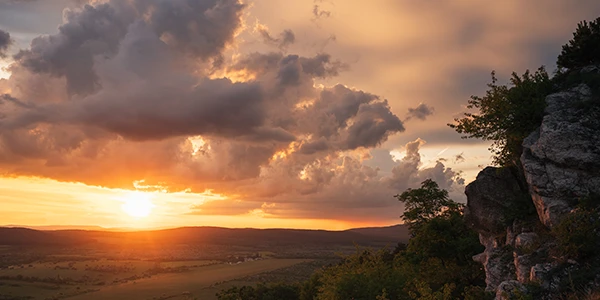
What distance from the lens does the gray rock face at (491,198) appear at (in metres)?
35.8

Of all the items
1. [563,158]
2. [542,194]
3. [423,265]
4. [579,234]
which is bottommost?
[423,265]

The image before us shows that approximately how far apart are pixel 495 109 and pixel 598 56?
1141 centimetres

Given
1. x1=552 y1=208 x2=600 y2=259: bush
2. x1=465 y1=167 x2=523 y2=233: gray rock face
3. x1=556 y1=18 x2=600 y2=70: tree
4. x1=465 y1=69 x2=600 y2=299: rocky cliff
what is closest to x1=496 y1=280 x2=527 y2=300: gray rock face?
x1=465 y1=69 x2=600 y2=299: rocky cliff

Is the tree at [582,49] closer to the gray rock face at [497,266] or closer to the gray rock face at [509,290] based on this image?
the gray rock face at [497,266]

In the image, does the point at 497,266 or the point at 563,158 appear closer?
the point at 563,158

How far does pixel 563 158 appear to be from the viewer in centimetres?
3066

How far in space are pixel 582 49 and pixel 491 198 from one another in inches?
685

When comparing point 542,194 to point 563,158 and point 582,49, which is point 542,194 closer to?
point 563,158

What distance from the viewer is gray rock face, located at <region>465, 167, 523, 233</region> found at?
35.8 m

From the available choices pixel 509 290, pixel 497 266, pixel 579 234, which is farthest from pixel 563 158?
pixel 509 290

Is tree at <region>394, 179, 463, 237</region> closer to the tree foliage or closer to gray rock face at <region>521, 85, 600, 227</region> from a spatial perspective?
the tree foliage

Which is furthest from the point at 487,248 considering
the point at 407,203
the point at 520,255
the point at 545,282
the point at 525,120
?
the point at 407,203

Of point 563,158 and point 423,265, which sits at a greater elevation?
point 563,158

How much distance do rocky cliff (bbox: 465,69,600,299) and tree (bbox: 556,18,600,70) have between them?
7.73m
